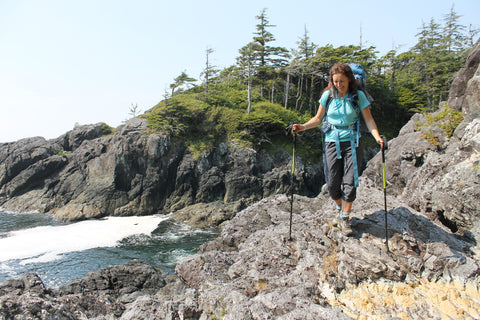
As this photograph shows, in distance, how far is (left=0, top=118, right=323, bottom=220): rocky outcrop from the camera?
2261 centimetres

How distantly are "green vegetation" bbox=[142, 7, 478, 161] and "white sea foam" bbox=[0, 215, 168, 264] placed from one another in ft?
29.1

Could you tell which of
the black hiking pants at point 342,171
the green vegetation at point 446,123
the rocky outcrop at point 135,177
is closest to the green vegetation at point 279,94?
the rocky outcrop at point 135,177

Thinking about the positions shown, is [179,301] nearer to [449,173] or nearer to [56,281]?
[449,173]

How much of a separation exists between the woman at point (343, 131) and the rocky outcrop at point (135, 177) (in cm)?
1678

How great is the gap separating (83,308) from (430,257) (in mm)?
5212

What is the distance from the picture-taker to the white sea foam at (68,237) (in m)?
14.2

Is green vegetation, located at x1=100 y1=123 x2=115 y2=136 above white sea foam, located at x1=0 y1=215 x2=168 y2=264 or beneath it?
above

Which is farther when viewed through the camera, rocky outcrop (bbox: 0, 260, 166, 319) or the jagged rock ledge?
the jagged rock ledge

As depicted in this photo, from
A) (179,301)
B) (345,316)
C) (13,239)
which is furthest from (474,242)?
(13,239)

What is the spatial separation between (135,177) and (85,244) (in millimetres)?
8969

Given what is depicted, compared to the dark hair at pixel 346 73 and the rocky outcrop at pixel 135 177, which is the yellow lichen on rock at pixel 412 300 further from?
the rocky outcrop at pixel 135 177

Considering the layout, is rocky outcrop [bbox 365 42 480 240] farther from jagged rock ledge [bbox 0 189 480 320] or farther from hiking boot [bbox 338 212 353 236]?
hiking boot [bbox 338 212 353 236]

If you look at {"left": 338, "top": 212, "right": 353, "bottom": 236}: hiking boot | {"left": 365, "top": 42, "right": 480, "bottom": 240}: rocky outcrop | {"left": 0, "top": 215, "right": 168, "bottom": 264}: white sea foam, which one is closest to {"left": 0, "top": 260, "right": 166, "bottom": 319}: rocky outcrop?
{"left": 338, "top": 212, "right": 353, "bottom": 236}: hiking boot

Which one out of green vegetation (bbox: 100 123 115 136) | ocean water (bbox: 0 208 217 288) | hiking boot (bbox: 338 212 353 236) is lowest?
ocean water (bbox: 0 208 217 288)
